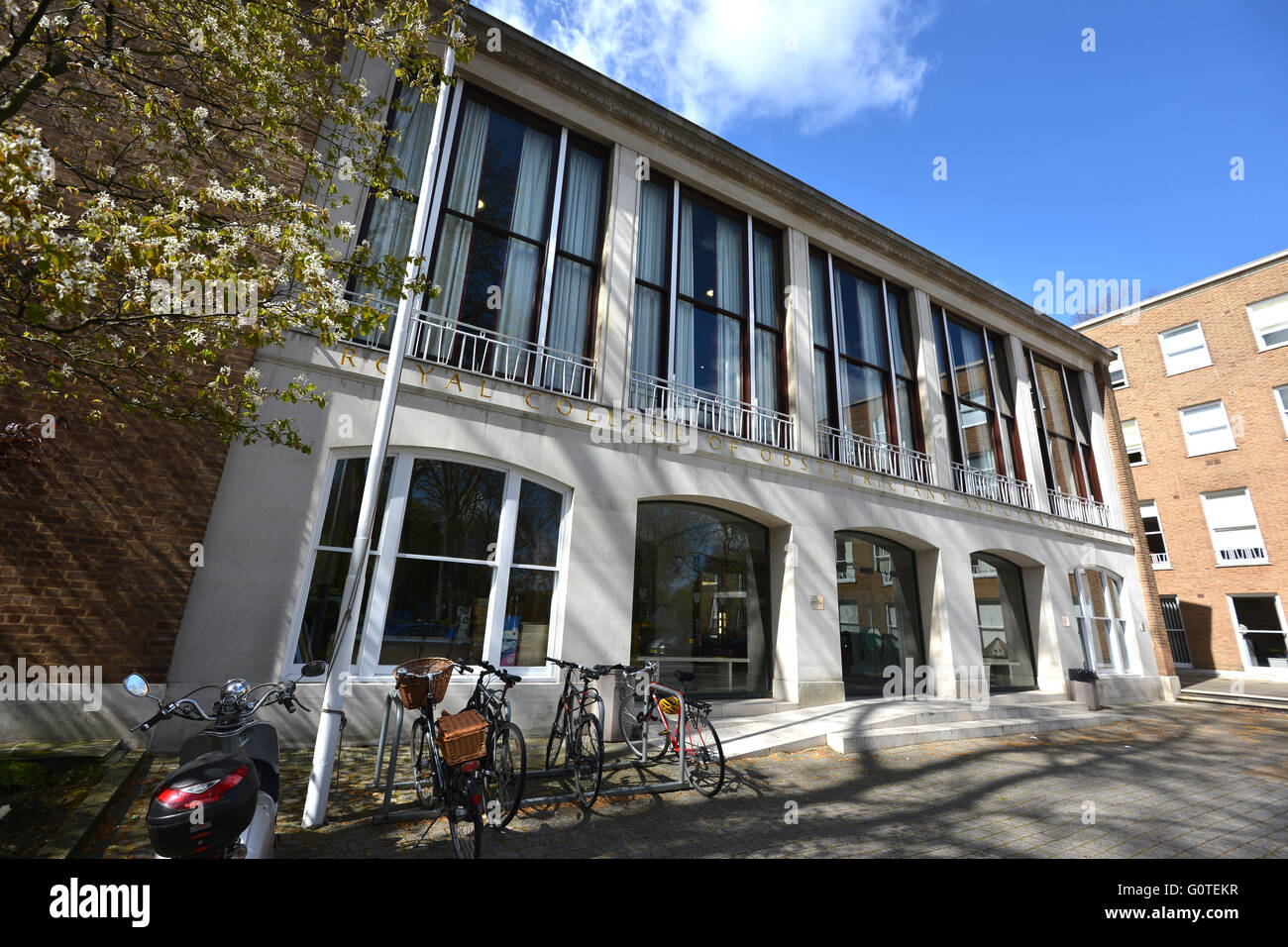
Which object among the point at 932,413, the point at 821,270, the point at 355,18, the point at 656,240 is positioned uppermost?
the point at 821,270

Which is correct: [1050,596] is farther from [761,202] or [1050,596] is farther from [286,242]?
[286,242]

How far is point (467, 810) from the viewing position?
4070 mm

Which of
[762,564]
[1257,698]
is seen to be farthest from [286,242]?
[1257,698]

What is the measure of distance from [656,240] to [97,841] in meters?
11.2

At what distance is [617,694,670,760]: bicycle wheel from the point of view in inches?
261

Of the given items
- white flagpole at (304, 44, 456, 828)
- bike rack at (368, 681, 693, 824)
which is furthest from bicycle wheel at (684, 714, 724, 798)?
white flagpole at (304, 44, 456, 828)

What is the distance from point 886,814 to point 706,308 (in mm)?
9239

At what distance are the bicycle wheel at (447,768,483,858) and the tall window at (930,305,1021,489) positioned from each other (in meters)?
14.4

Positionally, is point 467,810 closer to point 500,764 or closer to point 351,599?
point 500,764

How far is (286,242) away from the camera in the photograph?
412cm

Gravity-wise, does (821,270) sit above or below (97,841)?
above

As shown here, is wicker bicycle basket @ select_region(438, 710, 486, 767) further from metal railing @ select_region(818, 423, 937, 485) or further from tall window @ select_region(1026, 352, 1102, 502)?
tall window @ select_region(1026, 352, 1102, 502)

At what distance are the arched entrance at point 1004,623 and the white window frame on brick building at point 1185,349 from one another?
1698cm

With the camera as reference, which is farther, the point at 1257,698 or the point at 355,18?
the point at 1257,698
